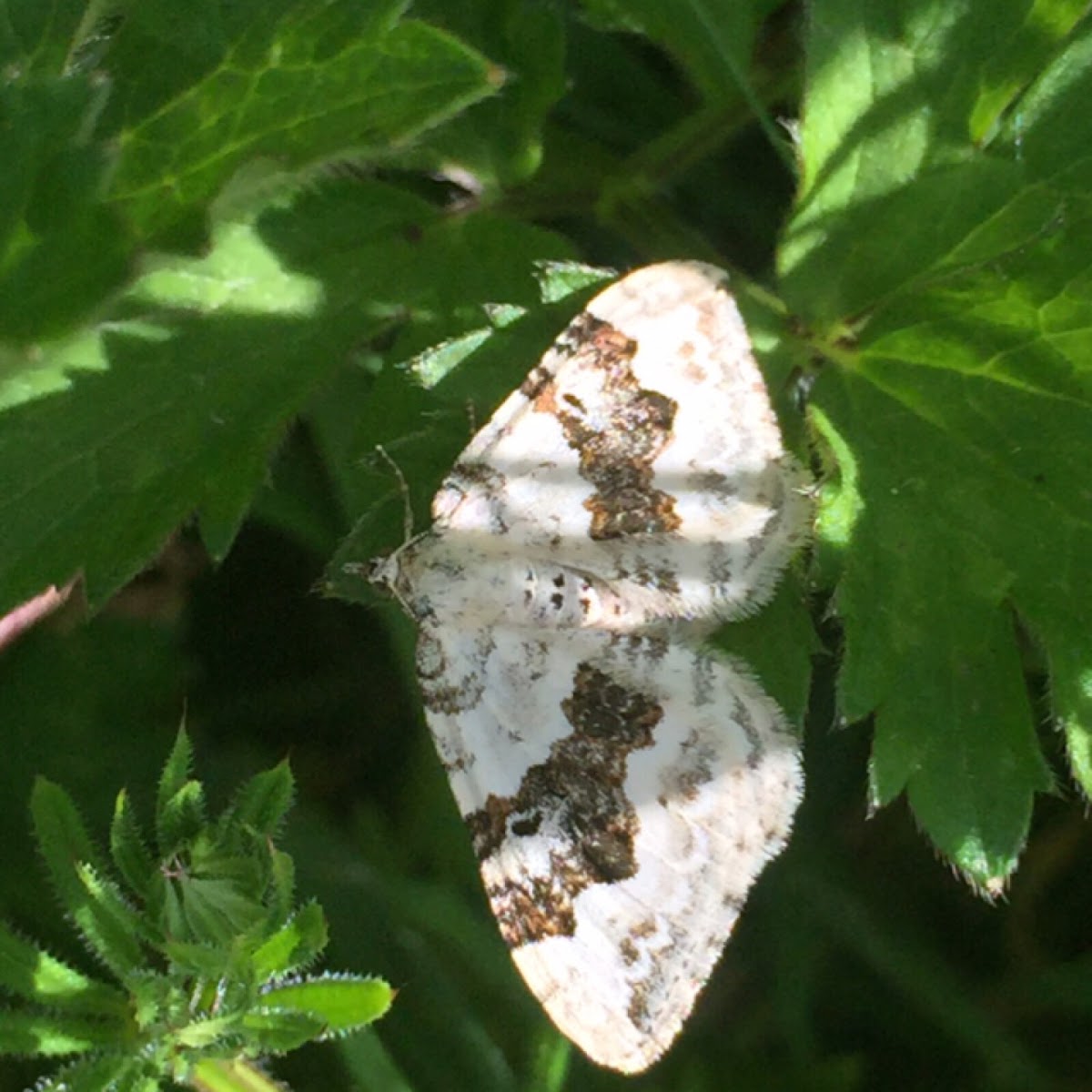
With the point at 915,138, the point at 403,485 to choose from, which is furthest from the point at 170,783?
the point at 915,138

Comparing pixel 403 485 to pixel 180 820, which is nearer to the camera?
pixel 180 820

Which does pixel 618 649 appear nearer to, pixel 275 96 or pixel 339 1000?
pixel 339 1000

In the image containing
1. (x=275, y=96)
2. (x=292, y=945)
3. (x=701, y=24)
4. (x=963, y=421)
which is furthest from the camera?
(x=701, y=24)

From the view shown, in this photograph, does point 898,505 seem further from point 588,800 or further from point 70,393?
point 70,393

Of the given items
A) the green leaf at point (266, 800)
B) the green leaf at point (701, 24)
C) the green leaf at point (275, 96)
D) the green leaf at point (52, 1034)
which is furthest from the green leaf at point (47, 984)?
the green leaf at point (701, 24)

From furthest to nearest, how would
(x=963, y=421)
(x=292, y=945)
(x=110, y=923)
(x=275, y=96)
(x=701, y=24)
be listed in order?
(x=701, y=24)
(x=963, y=421)
(x=275, y=96)
(x=110, y=923)
(x=292, y=945)

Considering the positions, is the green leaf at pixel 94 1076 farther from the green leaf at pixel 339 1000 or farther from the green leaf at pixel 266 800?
the green leaf at pixel 266 800

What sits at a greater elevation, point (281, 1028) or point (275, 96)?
point (275, 96)

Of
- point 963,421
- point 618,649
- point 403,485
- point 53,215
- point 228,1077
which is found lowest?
point 228,1077
